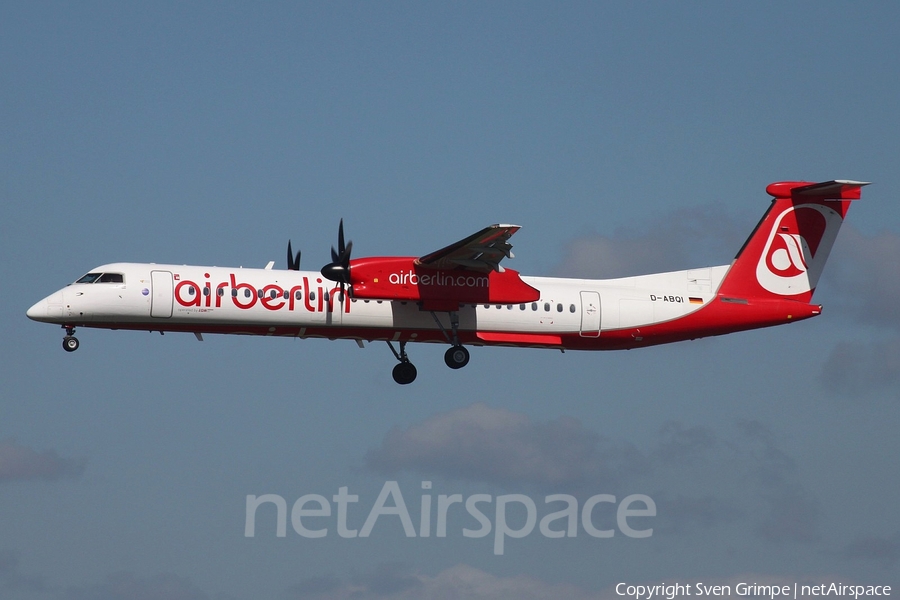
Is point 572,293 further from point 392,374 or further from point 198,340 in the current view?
point 198,340

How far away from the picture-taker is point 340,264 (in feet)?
89.8

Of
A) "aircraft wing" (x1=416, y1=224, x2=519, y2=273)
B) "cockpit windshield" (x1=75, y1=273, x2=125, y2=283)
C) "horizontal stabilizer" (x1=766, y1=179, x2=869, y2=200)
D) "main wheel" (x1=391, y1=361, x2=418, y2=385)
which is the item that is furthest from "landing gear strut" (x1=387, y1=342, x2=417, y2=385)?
"horizontal stabilizer" (x1=766, y1=179, x2=869, y2=200)

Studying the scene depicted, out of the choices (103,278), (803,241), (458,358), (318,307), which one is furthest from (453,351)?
(803,241)

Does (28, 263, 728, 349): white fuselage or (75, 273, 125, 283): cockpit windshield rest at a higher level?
(75, 273, 125, 283): cockpit windshield

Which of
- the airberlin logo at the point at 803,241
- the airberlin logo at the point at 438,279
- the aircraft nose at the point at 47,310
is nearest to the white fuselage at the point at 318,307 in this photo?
the aircraft nose at the point at 47,310

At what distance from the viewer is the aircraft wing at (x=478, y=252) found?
86.1 feet

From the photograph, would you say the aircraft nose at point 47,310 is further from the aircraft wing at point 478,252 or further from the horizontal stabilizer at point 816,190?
the horizontal stabilizer at point 816,190

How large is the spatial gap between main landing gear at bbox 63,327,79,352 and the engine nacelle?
239 inches

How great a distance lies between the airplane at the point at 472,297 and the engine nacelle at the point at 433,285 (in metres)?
0.02

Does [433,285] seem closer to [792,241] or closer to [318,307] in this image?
[318,307]

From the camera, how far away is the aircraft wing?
26234 millimetres

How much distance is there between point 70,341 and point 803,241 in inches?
696

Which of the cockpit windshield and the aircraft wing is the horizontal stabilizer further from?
the cockpit windshield

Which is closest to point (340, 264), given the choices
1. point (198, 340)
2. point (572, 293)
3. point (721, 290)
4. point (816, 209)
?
point (198, 340)
